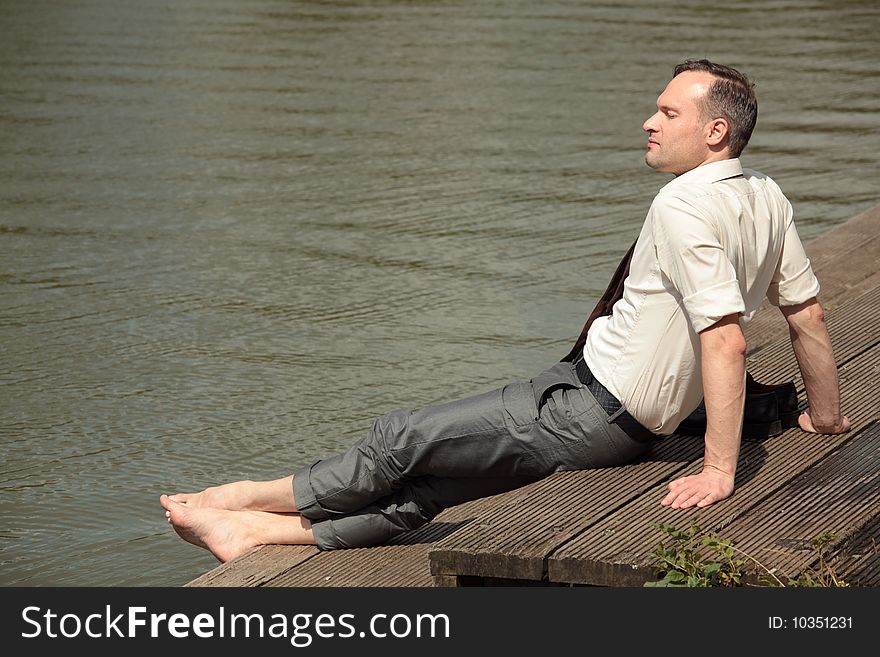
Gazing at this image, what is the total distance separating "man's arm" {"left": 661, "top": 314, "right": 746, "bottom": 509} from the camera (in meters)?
3.44

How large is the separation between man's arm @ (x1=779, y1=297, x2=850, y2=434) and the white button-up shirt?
0.07 meters

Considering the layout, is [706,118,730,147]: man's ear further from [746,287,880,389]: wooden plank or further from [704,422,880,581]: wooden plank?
[746,287,880,389]: wooden plank

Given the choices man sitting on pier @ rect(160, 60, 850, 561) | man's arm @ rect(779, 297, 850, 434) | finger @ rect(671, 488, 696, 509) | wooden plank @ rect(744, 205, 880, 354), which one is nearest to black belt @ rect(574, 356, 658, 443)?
man sitting on pier @ rect(160, 60, 850, 561)

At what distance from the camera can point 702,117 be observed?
11.7ft

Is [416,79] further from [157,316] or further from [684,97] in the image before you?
[684,97]

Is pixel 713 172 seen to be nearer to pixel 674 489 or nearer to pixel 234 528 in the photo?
pixel 674 489

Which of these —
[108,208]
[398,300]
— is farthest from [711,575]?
[108,208]

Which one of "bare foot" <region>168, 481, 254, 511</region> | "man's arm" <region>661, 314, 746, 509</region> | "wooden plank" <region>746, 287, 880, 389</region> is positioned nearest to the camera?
"man's arm" <region>661, 314, 746, 509</region>

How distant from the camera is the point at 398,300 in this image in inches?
288

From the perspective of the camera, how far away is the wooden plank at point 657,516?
3.21m

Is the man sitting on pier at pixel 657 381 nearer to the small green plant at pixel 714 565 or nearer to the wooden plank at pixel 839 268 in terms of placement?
the small green plant at pixel 714 565

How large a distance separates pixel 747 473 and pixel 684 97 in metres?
0.93

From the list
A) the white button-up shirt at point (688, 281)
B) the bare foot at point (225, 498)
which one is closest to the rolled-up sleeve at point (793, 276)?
the white button-up shirt at point (688, 281)

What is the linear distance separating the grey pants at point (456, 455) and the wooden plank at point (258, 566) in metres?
0.08
